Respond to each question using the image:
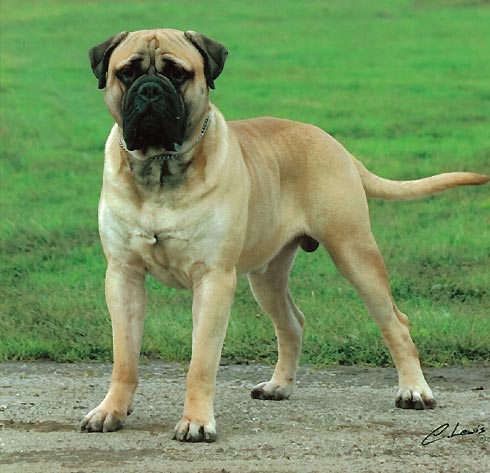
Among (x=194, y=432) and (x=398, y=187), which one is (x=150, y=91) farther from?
(x=398, y=187)

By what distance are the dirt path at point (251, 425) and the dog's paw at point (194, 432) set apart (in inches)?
1.7

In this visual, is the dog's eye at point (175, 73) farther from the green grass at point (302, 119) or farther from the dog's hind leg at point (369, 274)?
the green grass at point (302, 119)

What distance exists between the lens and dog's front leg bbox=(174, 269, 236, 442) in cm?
511

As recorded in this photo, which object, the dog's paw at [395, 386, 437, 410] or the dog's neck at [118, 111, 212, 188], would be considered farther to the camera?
the dog's paw at [395, 386, 437, 410]

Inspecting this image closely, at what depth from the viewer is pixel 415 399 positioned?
5965 mm

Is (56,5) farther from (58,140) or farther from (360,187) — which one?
(360,187)

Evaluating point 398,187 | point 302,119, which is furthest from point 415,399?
point 302,119

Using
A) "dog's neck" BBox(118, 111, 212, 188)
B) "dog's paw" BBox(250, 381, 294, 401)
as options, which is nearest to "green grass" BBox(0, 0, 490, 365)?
"dog's paw" BBox(250, 381, 294, 401)

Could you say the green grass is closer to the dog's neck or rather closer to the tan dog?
the tan dog

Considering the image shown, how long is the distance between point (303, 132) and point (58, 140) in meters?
8.60

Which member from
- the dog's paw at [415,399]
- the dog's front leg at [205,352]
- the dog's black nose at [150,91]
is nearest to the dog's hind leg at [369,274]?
the dog's paw at [415,399]

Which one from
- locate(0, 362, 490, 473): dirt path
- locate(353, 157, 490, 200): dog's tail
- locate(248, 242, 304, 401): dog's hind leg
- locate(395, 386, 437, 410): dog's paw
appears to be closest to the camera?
locate(0, 362, 490, 473): dirt path

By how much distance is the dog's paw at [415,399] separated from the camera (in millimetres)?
A: 5961
